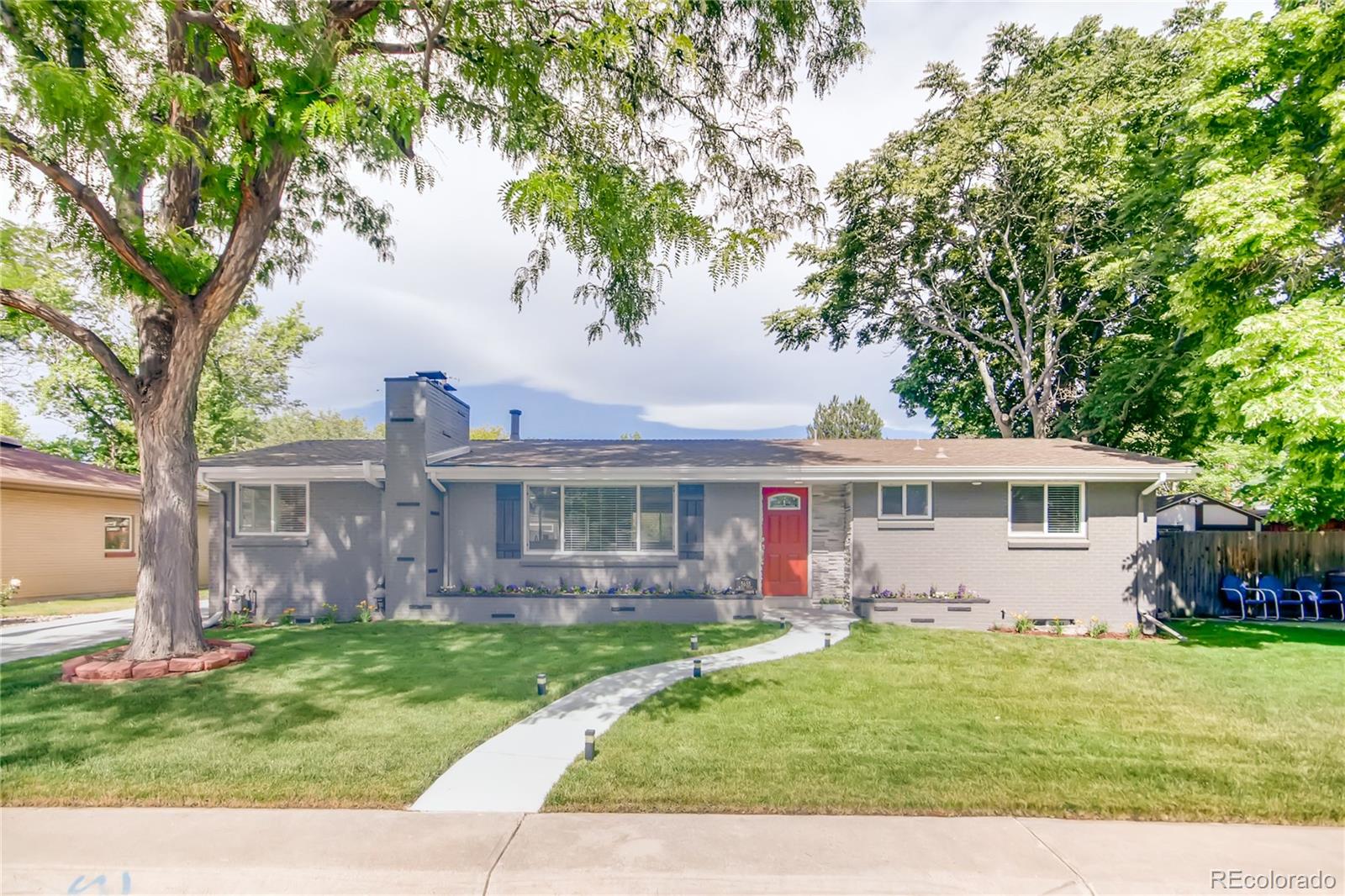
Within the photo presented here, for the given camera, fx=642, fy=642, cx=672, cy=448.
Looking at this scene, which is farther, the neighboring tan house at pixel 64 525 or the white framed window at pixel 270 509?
the neighboring tan house at pixel 64 525

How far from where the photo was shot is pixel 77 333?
327 inches

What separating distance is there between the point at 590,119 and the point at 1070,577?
11.5 metres

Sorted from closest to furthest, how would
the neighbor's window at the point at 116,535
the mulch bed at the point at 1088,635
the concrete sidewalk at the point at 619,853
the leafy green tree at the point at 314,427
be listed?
the concrete sidewalk at the point at 619,853
the mulch bed at the point at 1088,635
the neighbor's window at the point at 116,535
the leafy green tree at the point at 314,427

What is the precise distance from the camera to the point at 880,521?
12.6 metres

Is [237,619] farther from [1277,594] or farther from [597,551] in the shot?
[1277,594]

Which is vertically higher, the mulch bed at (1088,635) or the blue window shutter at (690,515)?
the blue window shutter at (690,515)

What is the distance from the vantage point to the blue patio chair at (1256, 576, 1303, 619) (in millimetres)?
13602

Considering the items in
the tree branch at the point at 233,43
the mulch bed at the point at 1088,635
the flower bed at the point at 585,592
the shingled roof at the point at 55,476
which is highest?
the tree branch at the point at 233,43

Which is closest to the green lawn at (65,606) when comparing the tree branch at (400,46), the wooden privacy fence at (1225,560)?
the tree branch at (400,46)

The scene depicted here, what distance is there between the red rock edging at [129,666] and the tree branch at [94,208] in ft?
15.4

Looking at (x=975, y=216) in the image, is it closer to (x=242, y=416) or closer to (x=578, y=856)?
(x=578, y=856)

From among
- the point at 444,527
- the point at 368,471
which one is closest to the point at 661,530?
the point at 444,527

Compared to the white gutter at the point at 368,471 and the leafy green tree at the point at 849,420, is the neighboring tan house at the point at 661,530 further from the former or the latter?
the leafy green tree at the point at 849,420

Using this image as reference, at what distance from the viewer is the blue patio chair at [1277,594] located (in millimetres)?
13602
